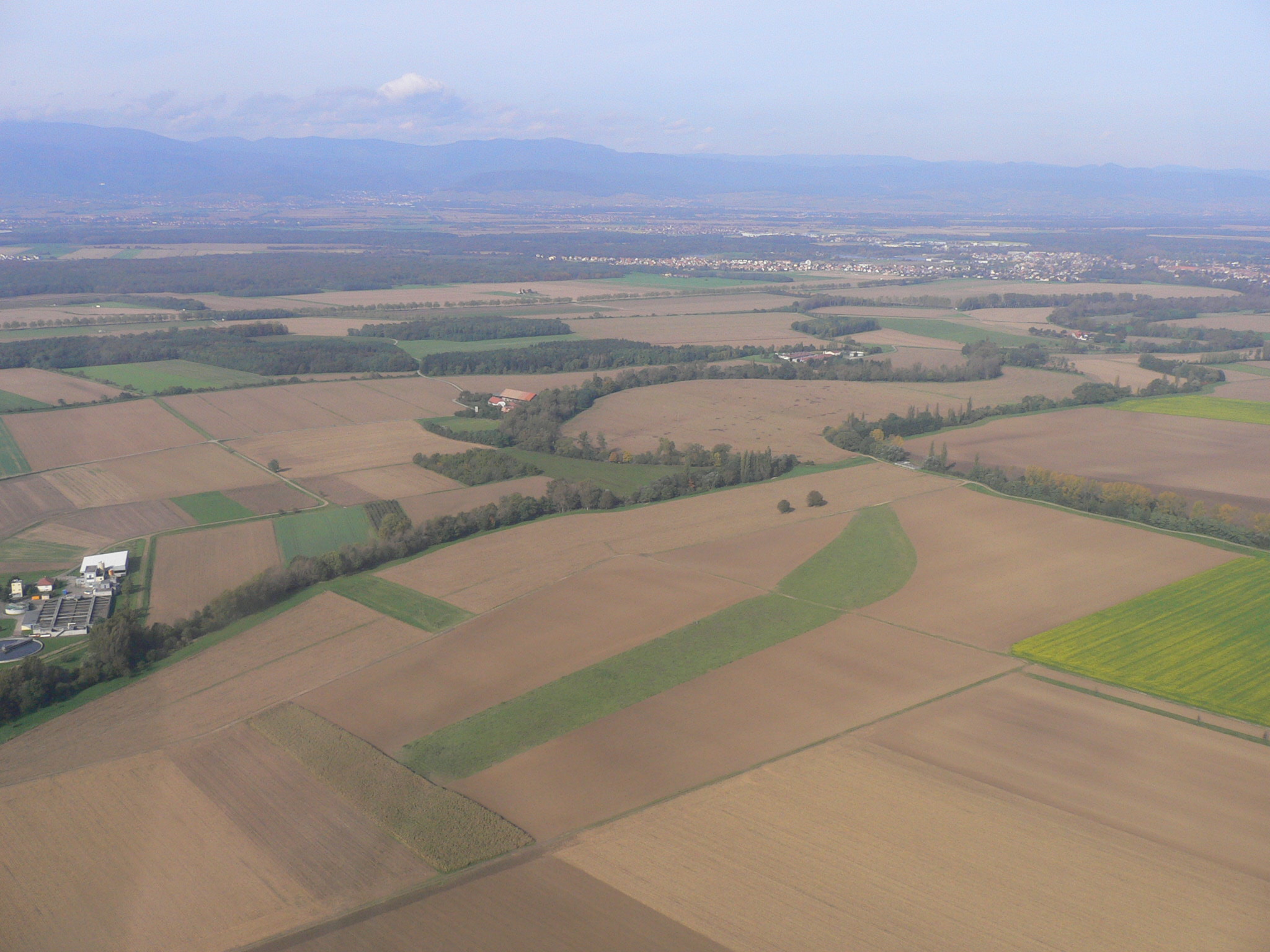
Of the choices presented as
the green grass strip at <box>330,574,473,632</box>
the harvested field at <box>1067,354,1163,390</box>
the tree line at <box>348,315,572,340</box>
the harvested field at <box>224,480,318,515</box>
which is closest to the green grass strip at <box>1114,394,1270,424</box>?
the harvested field at <box>1067,354,1163,390</box>

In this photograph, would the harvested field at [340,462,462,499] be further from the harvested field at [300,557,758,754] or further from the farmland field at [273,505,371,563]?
the harvested field at [300,557,758,754]

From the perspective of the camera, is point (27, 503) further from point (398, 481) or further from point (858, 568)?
point (858, 568)

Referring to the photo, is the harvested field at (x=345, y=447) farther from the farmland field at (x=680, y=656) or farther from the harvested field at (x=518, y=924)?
the harvested field at (x=518, y=924)

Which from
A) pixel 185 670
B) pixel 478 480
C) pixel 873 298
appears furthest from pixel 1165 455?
pixel 873 298

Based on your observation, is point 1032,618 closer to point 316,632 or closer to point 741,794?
point 741,794

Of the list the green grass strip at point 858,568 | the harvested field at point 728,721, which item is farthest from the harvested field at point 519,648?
the harvested field at point 728,721

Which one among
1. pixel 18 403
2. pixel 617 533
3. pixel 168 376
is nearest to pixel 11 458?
pixel 18 403
